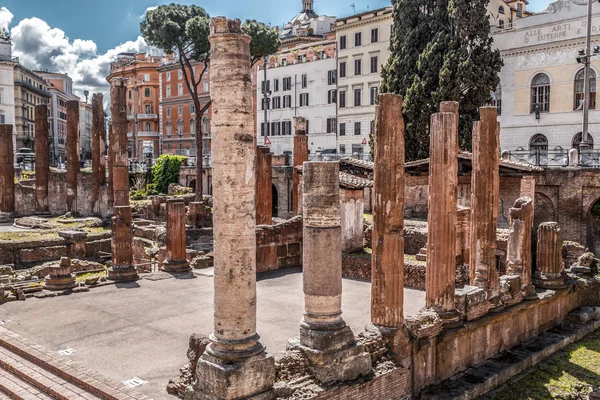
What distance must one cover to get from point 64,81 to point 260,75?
1668 inches

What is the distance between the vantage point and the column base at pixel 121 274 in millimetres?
14977

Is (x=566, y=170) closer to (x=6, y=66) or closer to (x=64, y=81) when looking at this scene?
(x=6, y=66)

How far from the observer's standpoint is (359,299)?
45.1ft

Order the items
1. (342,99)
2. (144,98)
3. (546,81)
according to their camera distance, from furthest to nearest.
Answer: (144,98) → (342,99) → (546,81)

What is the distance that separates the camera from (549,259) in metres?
14.2

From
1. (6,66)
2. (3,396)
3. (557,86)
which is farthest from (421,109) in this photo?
(6,66)

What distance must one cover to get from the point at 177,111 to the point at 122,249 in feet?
131

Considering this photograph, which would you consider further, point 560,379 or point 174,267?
point 174,267

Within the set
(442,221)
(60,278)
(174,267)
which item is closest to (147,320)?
(60,278)

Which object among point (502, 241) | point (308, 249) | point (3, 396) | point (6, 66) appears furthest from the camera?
point (6, 66)

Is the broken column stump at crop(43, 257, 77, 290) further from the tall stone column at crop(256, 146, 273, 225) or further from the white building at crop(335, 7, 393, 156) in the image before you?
the white building at crop(335, 7, 393, 156)

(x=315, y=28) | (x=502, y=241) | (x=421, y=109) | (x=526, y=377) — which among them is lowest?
(x=526, y=377)

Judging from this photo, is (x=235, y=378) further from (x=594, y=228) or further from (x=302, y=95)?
(x=302, y=95)

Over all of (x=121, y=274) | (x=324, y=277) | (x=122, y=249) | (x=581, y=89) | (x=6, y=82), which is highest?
(x=6, y=82)
